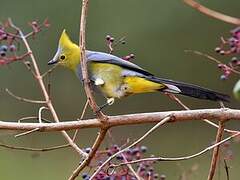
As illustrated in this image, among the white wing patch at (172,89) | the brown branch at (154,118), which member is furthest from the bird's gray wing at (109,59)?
the brown branch at (154,118)

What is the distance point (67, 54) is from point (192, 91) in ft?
1.03

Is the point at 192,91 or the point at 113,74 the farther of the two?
the point at 113,74

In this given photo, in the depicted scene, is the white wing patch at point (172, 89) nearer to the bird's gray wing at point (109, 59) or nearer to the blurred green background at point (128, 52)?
the bird's gray wing at point (109, 59)

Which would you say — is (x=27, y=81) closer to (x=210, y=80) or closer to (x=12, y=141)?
(x=12, y=141)

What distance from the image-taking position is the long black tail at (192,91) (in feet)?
4.73

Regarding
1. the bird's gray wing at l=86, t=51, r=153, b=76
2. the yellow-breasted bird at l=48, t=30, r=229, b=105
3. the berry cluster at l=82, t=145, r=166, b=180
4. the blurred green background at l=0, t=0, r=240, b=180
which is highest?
the bird's gray wing at l=86, t=51, r=153, b=76

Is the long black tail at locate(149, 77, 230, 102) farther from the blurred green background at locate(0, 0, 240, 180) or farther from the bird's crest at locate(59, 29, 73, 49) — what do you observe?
the blurred green background at locate(0, 0, 240, 180)

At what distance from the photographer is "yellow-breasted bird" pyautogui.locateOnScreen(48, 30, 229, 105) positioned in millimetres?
1562

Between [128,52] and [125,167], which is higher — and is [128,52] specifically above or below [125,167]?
below

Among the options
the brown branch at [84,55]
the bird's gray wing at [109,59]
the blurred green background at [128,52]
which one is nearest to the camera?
the brown branch at [84,55]

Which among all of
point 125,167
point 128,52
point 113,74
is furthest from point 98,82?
point 128,52

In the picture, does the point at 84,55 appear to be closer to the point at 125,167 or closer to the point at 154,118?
the point at 154,118

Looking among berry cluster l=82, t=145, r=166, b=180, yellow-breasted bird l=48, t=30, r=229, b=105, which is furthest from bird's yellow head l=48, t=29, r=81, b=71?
berry cluster l=82, t=145, r=166, b=180

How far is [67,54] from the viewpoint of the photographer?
5.49 ft
